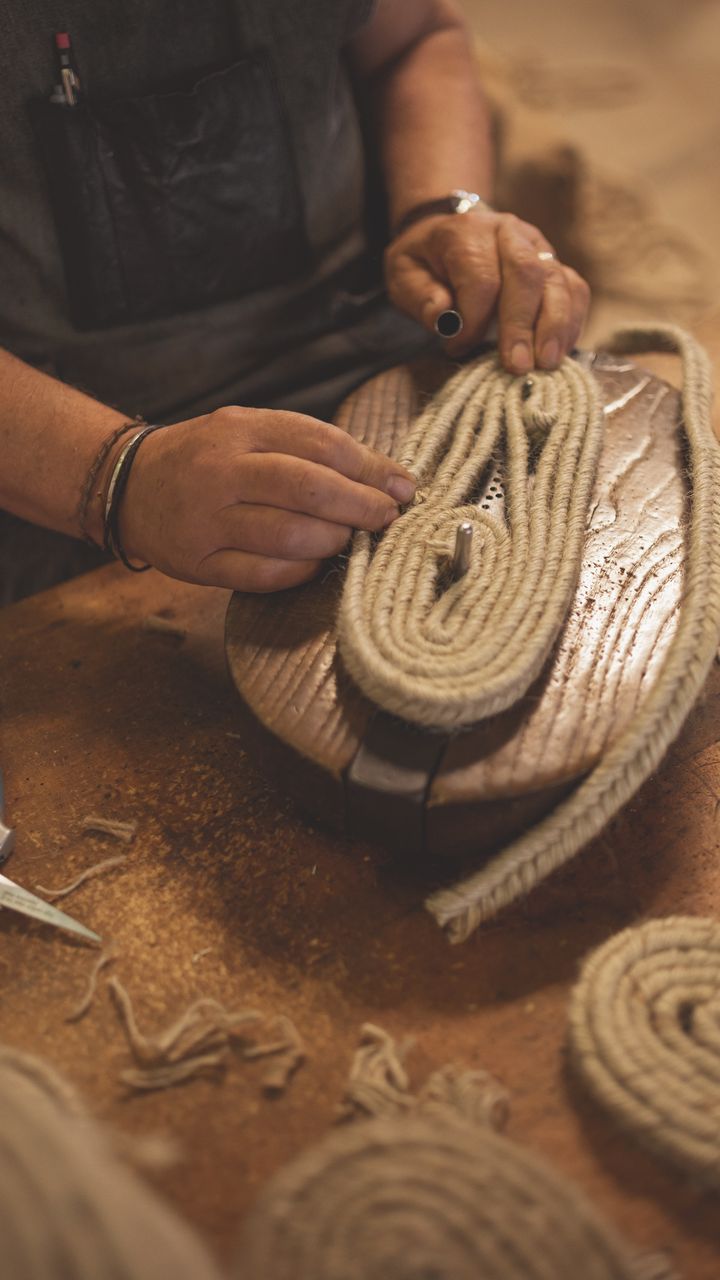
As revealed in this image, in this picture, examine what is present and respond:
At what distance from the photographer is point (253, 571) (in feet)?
2.83

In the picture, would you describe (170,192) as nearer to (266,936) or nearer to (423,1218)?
(266,936)

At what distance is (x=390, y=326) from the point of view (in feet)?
4.42

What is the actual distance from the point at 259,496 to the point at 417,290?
1.45ft

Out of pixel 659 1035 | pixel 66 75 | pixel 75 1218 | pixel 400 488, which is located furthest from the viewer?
pixel 66 75

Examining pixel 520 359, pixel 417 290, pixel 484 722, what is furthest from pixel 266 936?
pixel 417 290

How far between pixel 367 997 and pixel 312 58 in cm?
96

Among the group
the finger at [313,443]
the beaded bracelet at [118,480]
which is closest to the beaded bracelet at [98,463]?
the beaded bracelet at [118,480]

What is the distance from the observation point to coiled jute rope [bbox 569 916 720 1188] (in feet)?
2.06

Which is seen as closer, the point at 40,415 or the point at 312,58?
the point at 40,415

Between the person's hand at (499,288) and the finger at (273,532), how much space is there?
330 mm

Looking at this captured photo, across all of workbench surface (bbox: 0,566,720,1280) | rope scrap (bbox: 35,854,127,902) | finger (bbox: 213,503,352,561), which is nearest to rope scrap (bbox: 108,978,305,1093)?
workbench surface (bbox: 0,566,720,1280)

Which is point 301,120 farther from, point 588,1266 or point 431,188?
point 588,1266

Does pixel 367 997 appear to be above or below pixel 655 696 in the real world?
below

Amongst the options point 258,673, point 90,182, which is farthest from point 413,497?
point 90,182
